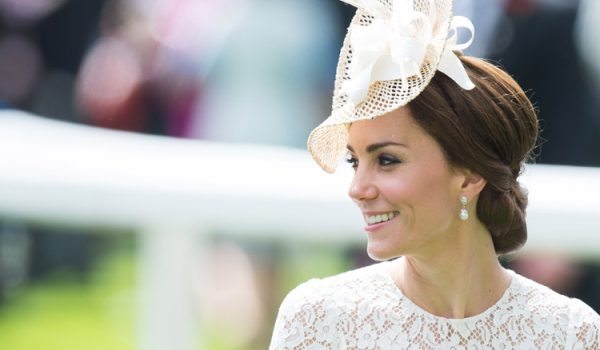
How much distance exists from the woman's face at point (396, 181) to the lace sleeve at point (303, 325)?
8.0 inches

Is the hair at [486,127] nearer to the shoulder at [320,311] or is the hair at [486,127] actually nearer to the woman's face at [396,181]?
the woman's face at [396,181]

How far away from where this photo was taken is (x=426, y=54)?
2916 millimetres

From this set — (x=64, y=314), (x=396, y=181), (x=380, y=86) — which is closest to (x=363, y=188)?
(x=396, y=181)

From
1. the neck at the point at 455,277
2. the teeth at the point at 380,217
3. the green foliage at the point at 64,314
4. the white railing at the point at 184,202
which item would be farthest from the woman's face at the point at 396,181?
the green foliage at the point at 64,314

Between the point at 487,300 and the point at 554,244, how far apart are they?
3.89 feet

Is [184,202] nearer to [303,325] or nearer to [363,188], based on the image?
[303,325]

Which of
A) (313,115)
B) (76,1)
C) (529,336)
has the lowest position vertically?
(529,336)

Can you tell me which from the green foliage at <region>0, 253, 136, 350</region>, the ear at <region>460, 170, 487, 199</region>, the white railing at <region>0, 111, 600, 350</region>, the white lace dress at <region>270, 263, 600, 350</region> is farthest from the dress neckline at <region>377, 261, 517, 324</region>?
the green foliage at <region>0, 253, 136, 350</region>

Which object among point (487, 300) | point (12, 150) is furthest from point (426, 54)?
point (12, 150)

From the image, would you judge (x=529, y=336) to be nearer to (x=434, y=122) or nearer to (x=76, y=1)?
(x=434, y=122)

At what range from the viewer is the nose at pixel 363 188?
9.55 ft

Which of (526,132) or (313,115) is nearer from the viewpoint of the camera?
(526,132)

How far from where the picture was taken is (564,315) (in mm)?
3178

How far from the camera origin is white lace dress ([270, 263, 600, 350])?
3.02m
